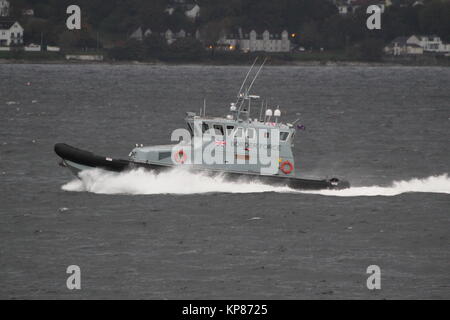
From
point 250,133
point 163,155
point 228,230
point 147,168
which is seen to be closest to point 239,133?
point 250,133

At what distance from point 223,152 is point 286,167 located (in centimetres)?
244

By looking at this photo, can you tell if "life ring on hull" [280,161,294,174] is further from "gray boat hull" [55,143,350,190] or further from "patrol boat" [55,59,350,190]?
"gray boat hull" [55,143,350,190]

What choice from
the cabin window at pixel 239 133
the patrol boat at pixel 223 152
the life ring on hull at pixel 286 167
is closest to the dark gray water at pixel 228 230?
the patrol boat at pixel 223 152

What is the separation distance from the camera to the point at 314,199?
120ft

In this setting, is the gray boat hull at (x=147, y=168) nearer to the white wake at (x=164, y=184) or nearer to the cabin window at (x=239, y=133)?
the white wake at (x=164, y=184)

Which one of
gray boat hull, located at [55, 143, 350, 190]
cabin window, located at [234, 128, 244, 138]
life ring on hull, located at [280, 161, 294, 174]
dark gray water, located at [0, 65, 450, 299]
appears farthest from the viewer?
life ring on hull, located at [280, 161, 294, 174]

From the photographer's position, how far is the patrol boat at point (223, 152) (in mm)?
36531

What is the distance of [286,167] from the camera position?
123 feet

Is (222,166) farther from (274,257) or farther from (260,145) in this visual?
(274,257)

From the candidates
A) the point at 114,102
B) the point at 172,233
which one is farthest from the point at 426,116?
the point at 172,233

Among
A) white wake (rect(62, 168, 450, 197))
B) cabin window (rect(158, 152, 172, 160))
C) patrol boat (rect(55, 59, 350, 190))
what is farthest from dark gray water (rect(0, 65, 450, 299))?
cabin window (rect(158, 152, 172, 160))

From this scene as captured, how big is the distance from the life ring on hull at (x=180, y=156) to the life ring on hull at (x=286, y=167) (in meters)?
→ 3.49

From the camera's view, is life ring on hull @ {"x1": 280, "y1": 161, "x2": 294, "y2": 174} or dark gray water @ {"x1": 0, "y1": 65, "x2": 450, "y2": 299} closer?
dark gray water @ {"x1": 0, "y1": 65, "x2": 450, "y2": 299}

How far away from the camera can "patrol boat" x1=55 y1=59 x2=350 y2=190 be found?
36.5 meters
